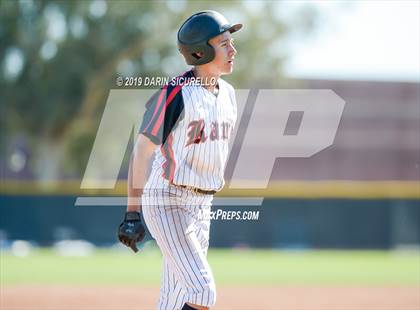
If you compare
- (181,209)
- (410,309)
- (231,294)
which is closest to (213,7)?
(231,294)

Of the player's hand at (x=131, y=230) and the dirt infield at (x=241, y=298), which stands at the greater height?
the dirt infield at (x=241, y=298)

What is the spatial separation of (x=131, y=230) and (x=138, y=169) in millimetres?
327

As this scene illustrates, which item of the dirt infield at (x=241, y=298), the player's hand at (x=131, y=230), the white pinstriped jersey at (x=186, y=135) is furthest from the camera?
the dirt infield at (x=241, y=298)

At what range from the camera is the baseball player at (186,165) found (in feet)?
14.2

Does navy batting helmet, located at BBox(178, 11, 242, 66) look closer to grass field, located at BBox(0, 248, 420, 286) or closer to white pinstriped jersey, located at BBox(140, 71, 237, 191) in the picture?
white pinstriped jersey, located at BBox(140, 71, 237, 191)

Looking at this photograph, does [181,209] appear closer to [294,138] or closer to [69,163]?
[69,163]

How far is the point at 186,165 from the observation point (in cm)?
450

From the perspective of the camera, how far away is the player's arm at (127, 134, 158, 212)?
434 centimetres

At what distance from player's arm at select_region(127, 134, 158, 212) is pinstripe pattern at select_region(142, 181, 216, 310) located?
0.44 ft

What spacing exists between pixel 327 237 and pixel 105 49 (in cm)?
1055

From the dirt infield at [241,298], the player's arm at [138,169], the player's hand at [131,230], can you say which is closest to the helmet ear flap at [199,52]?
the player's arm at [138,169]

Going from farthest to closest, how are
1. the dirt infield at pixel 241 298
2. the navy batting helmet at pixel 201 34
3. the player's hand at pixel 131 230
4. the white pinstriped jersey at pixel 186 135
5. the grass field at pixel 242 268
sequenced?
the grass field at pixel 242 268
the dirt infield at pixel 241 298
the navy batting helmet at pixel 201 34
the white pinstriped jersey at pixel 186 135
the player's hand at pixel 131 230

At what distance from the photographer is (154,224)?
4465mm

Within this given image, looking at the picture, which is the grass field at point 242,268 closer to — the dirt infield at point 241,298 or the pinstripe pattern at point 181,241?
the dirt infield at point 241,298
